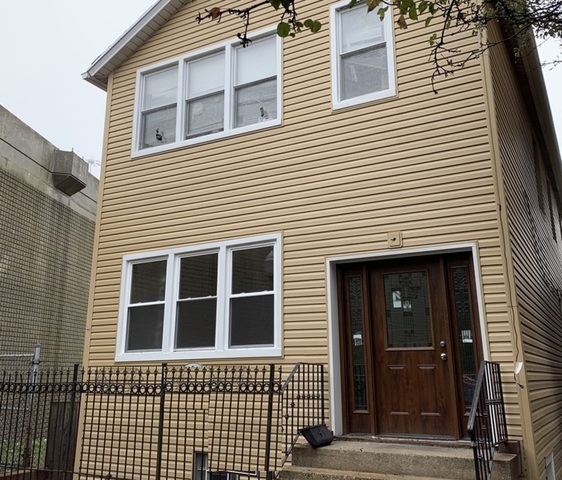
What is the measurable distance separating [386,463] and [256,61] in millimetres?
6009

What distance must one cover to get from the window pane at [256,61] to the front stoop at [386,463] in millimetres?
5359

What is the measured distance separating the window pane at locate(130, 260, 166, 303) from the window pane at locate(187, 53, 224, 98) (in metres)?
2.86

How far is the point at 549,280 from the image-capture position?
964 centimetres

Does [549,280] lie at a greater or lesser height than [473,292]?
greater

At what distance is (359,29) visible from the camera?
752 centimetres

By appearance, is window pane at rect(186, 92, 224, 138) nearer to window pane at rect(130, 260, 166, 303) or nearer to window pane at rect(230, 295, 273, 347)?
window pane at rect(130, 260, 166, 303)

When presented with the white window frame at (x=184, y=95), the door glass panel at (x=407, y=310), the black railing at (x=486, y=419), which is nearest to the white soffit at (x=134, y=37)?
the white window frame at (x=184, y=95)

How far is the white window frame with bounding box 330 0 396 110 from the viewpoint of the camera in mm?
7055

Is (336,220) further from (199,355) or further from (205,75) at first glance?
(205,75)

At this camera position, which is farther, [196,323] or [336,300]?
[196,323]

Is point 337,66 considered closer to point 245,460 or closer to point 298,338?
point 298,338

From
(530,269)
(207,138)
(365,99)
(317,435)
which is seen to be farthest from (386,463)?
(207,138)

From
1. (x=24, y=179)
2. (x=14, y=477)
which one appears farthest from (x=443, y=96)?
(x=24, y=179)

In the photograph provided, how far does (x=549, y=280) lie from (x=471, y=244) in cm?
453
